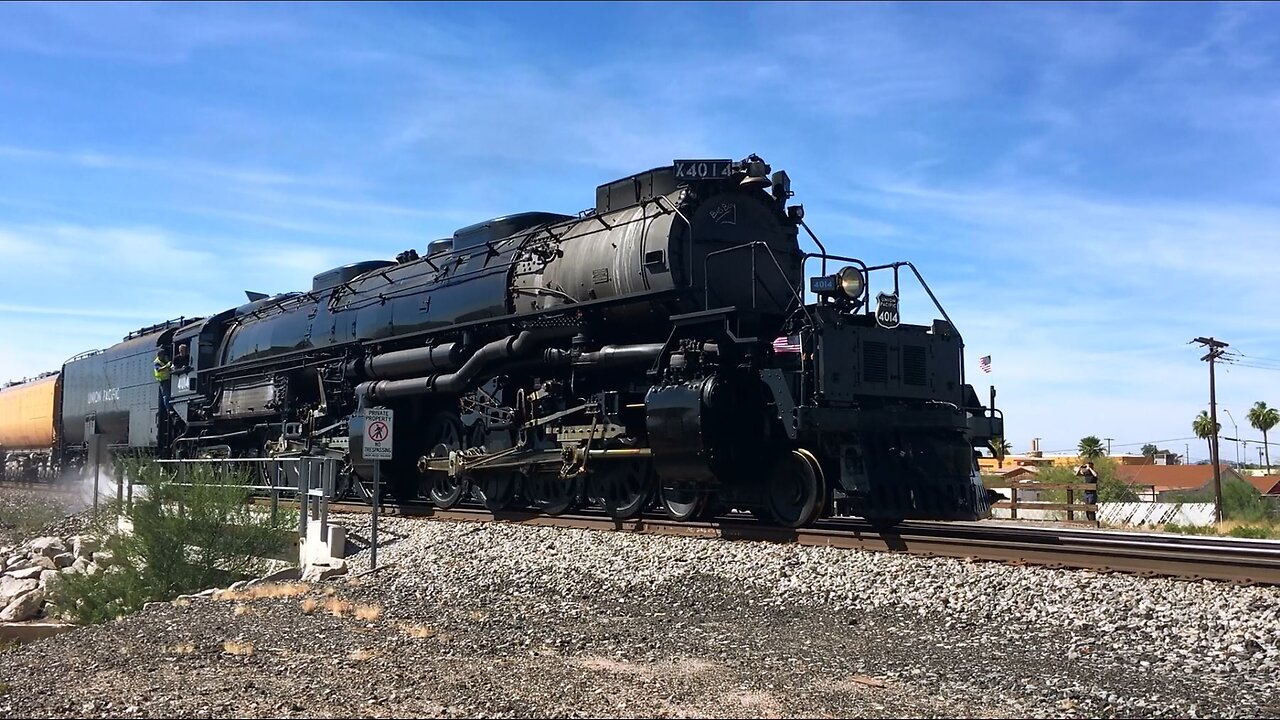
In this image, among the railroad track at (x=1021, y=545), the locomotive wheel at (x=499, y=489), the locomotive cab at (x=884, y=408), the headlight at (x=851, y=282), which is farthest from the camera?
the locomotive wheel at (x=499, y=489)

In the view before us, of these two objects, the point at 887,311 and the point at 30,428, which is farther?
the point at 30,428

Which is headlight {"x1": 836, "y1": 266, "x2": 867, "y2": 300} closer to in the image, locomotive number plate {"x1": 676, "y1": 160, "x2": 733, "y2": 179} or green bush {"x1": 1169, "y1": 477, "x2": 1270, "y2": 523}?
locomotive number plate {"x1": 676, "y1": 160, "x2": 733, "y2": 179}

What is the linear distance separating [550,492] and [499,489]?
1017 millimetres

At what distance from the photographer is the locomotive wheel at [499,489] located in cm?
1498

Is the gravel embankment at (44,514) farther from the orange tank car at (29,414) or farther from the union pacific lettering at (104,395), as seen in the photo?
the orange tank car at (29,414)

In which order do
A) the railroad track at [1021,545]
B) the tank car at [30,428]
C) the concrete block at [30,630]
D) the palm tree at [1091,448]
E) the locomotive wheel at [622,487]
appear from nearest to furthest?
1. the railroad track at [1021,545]
2. the concrete block at [30,630]
3. the locomotive wheel at [622,487]
4. the tank car at [30,428]
5. the palm tree at [1091,448]

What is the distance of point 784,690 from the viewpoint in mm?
5941

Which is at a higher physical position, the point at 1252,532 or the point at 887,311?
the point at 887,311

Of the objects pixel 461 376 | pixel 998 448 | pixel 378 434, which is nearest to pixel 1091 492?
pixel 998 448

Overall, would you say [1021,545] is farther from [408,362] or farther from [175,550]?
[408,362]

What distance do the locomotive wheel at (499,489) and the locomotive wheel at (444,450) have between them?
545 mm

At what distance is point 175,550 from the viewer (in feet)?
42.2

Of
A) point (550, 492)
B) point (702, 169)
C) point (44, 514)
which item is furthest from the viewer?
point (44, 514)

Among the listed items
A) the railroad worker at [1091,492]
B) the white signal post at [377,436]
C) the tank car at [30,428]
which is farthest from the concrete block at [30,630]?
the tank car at [30,428]
